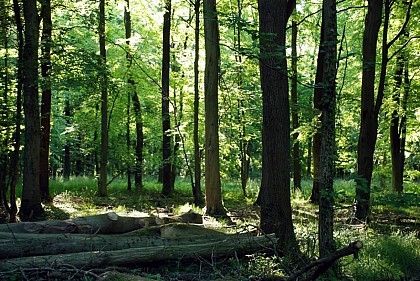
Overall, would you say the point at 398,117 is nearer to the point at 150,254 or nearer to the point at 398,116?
the point at 398,116

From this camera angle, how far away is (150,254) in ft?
20.6

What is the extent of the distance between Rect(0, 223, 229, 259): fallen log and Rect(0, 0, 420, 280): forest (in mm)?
29

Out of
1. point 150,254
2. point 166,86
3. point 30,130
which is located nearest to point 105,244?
point 150,254

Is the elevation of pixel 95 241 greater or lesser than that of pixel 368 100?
lesser

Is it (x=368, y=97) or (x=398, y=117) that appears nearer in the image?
(x=368, y=97)

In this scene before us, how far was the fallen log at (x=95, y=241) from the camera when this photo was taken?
5973 mm

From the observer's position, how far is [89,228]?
7.67 meters

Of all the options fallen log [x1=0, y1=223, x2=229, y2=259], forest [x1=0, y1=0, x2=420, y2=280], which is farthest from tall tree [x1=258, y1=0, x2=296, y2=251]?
fallen log [x1=0, y1=223, x2=229, y2=259]

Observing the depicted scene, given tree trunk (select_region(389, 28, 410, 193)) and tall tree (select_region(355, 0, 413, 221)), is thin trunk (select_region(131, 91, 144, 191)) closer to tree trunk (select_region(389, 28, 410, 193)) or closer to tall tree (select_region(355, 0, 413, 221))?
tall tree (select_region(355, 0, 413, 221))

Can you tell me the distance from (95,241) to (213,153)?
6.32m

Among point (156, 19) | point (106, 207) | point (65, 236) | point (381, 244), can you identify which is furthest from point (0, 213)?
point (156, 19)

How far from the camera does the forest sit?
5789mm

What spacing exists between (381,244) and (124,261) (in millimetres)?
4597

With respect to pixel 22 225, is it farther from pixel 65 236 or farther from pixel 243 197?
pixel 243 197
